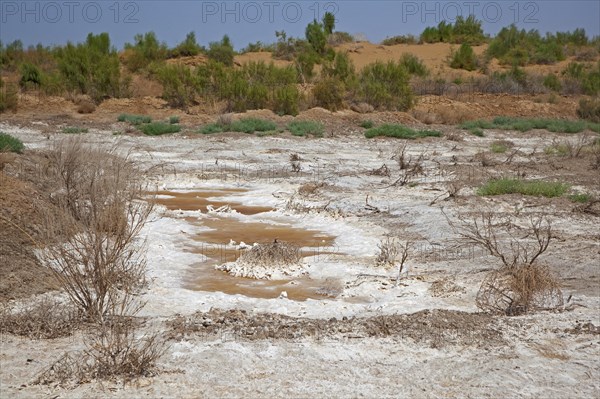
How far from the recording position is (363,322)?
6.06m

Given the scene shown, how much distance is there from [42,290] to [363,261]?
12.2 ft

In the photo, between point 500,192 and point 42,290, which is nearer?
point 42,290

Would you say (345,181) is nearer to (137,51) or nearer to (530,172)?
(530,172)

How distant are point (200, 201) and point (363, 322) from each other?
7.37m

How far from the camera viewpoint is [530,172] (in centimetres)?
1570

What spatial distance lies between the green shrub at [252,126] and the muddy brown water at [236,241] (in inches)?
322

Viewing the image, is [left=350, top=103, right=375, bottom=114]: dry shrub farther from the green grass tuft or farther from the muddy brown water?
the muddy brown water

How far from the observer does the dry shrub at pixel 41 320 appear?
18.5ft

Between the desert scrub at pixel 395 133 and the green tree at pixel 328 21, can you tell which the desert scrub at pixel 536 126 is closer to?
the desert scrub at pixel 395 133

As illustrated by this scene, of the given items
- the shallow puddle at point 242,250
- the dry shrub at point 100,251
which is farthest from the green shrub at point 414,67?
the dry shrub at point 100,251

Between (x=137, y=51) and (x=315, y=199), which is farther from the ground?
(x=137, y=51)

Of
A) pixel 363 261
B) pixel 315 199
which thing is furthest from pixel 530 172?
pixel 363 261

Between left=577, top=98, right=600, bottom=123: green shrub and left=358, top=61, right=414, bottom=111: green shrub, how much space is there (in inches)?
318

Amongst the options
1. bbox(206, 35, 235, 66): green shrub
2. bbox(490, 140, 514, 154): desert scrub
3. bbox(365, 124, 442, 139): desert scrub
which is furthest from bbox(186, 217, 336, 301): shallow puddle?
bbox(206, 35, 235, 66): green shrub
